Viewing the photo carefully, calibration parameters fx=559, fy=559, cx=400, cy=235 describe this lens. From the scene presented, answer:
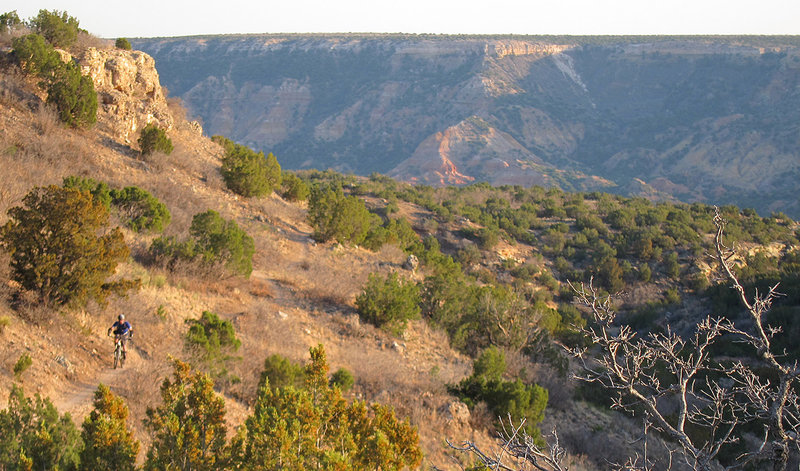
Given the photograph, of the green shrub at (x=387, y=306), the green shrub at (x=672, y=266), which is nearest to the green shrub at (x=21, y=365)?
the green shrub at (x=387, y=306)

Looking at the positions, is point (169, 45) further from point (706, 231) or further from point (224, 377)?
point (224, 377)

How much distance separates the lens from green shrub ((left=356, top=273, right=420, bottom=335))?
1225cm

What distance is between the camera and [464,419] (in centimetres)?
875

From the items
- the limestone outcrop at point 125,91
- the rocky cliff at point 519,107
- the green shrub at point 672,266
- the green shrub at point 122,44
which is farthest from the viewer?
the rocky cliff at point 519,107

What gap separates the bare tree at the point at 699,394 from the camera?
12.7ft

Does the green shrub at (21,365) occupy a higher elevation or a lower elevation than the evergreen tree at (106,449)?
lower

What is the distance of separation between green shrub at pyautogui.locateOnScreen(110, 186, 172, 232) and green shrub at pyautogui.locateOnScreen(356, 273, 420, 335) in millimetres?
5169

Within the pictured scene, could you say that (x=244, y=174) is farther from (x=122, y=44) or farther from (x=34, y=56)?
(x=122, y=44)

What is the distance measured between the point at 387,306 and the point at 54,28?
15419 millimetres

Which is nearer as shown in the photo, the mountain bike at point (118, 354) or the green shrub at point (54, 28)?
the mountain bike at point (118, 354)

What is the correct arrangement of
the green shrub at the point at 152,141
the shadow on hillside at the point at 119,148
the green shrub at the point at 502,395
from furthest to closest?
the green shrub at the point at 152,141
the shadow on hillside at the point at 119,148
the green shrub at the point at 502,395

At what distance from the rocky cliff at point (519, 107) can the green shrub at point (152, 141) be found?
188ft

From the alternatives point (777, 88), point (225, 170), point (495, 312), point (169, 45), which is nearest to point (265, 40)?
point (169, 45)

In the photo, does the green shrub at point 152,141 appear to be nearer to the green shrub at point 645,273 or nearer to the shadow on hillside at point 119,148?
the shadow on hillside at point 119,148
